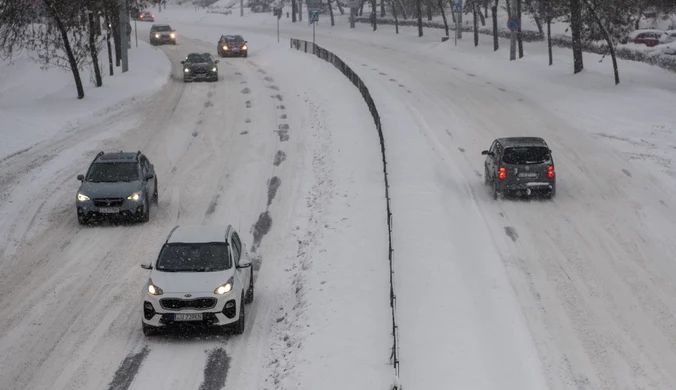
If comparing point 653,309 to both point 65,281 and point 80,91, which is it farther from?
point 80,91

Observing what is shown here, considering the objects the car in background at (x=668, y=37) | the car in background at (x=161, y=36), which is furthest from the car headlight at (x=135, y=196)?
the car in background at (x=161, y=36)

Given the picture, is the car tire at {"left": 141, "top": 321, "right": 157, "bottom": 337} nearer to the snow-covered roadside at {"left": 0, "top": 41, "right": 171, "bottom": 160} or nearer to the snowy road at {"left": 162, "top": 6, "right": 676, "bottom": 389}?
the snowy road at {"left": 162, "top": 6, "right": 676, "bottom": 389}

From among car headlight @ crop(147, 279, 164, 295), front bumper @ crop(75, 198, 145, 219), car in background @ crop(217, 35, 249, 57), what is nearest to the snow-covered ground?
front bumper @ crop(75, 198, 145, 219)

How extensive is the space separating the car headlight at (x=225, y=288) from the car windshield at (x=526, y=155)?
12.1 metres

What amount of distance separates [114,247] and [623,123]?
75.6 feet

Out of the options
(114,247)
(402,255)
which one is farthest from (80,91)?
(402,255)

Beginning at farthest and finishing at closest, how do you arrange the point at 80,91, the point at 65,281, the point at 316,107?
the point at 80,91 < the point at 316,107 < the point at 65,281

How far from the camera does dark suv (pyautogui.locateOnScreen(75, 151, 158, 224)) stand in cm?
2302

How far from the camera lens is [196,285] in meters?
15.6

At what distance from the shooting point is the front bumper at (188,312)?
50.4 feet

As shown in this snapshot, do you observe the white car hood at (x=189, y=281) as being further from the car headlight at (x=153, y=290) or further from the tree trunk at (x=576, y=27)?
the tree trunk at (x=576, y=27)

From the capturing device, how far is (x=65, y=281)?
752 inches

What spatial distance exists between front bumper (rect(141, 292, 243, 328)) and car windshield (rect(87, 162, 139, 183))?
894 centimetres

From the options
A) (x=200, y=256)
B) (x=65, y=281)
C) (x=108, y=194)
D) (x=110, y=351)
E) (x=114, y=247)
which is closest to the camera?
(x=110, y=351)
